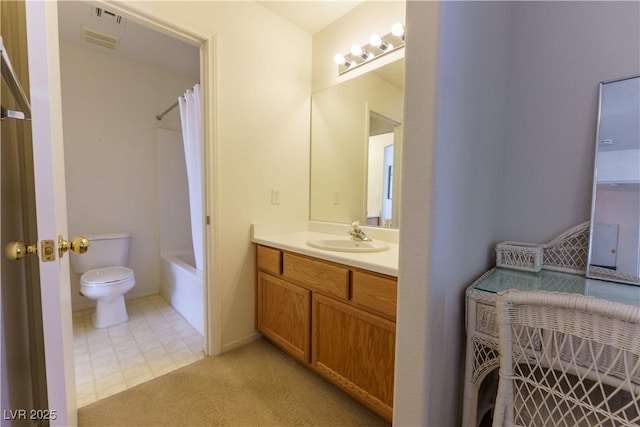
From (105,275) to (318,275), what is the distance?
6.47 ft

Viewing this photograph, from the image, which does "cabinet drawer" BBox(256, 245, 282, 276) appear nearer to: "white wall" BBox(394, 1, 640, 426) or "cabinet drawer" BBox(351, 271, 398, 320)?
"cabinet drawer" BBox(351, 271, 398, 320)

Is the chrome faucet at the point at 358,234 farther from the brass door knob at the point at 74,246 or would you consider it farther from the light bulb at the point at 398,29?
the brass door knob at the point at 74,246

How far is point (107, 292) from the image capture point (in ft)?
7.18

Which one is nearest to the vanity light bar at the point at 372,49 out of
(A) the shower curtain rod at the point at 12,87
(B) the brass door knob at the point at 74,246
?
(A) the shower curtain rod at the point at 12,87

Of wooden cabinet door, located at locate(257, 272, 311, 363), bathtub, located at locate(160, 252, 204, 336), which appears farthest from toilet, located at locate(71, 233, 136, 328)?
wooden cabinet door, located at locate(257, 272, 311, 363)

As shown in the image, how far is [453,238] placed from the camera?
36.4 inches

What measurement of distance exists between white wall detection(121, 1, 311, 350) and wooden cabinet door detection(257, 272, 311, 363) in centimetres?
14

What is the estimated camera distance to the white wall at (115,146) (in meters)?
2.51

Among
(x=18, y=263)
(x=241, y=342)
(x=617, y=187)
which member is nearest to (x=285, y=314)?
(x=241, y=342)

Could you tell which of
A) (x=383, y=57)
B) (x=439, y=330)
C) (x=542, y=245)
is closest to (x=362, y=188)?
(x=383, y=57)

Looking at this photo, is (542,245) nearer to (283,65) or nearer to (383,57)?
(383,57)

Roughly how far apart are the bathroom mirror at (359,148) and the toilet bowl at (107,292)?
166 cm

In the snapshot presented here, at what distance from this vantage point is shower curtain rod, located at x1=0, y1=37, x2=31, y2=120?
0.77m

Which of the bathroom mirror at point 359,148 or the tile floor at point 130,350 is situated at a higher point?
the bathroom mirror at point 359,148
